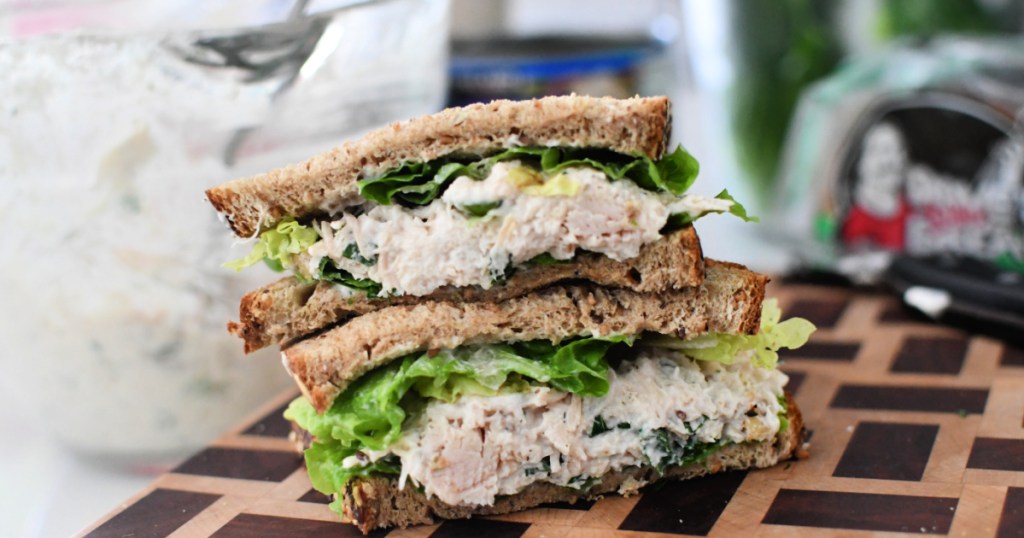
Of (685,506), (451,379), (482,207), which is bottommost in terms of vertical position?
(685,506)

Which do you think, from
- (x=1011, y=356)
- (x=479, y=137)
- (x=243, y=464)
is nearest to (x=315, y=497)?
(x=243, y=464)

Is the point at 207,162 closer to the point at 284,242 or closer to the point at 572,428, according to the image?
the point at 284,242

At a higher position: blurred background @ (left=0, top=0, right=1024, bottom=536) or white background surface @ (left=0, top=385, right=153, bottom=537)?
blurred background @ (left=0, top=0, right=1024, bottom=536)

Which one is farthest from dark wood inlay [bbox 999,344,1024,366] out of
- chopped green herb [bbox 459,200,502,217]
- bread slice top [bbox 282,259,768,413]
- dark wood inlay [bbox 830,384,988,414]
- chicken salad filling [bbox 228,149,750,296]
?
A: chopped green herb [bbox 459,200,502,217]

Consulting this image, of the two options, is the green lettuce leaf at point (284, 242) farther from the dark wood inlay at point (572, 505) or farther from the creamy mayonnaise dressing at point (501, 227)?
the dark wood inlay at point (572, 505)

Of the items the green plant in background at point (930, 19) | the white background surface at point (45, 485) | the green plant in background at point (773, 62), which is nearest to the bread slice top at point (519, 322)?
the white background surface at point (45, 485)

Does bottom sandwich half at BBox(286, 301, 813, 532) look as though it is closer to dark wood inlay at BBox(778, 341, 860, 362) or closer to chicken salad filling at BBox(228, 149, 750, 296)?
chicken salad filling at BBox(228, 149, 750, 296)
